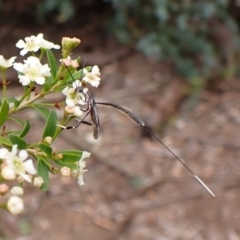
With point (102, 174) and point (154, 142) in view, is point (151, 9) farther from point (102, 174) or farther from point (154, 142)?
point (102, 174)

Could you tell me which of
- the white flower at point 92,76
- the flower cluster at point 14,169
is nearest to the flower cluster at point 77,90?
the white flower at point 92,76

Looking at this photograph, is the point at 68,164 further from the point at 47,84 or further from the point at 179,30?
the point at 179,30

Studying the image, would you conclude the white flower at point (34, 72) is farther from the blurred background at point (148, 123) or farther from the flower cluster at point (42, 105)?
the blurred background at point (148, 123)

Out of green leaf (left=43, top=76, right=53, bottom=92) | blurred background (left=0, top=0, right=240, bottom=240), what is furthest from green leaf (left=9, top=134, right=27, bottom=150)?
blurred background (left=0, top=0, right=240, bottom=240)

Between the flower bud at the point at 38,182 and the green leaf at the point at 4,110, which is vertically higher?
the green leaf at the point at 4,110

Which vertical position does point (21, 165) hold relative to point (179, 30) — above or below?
above

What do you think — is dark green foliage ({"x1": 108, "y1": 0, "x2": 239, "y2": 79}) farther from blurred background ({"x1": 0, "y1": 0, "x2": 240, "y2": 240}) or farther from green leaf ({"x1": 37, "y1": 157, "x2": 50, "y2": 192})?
green leaf ({"x1": 37, "y1": 157, "x2": 50, "y2": 192})

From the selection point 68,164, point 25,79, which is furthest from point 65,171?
point 25,79

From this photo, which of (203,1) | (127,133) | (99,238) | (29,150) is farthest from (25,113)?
(29,150)
